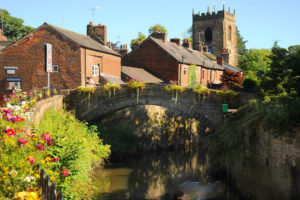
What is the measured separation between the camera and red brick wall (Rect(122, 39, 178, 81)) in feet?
106

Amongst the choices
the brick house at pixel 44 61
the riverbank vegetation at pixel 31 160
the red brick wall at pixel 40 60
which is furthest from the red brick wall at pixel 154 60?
the riverbank vegetation at pixel 31 160

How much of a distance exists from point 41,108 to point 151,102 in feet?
21.9

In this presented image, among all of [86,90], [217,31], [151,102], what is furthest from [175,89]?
[217,31]

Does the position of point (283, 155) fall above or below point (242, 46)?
below

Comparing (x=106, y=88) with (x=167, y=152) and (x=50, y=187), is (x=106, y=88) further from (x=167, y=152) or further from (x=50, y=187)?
(x=50, y=187)

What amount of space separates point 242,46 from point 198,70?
47.0 meters

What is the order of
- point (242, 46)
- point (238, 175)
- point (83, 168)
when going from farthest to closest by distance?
point (242, 46)
point (238, 175)
point (83, 168)

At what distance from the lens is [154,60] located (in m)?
33.4

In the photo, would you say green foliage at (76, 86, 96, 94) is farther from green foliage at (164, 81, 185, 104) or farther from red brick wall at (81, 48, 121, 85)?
red brick wall at (81, 48, 121, 85)

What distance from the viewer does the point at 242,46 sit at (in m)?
79.2

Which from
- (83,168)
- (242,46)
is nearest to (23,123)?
(83,168)

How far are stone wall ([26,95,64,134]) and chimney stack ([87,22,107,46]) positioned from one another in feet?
41.2

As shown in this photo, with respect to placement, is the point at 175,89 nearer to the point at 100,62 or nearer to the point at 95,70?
the point at 95,70

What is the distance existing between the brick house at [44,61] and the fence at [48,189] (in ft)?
58.5
